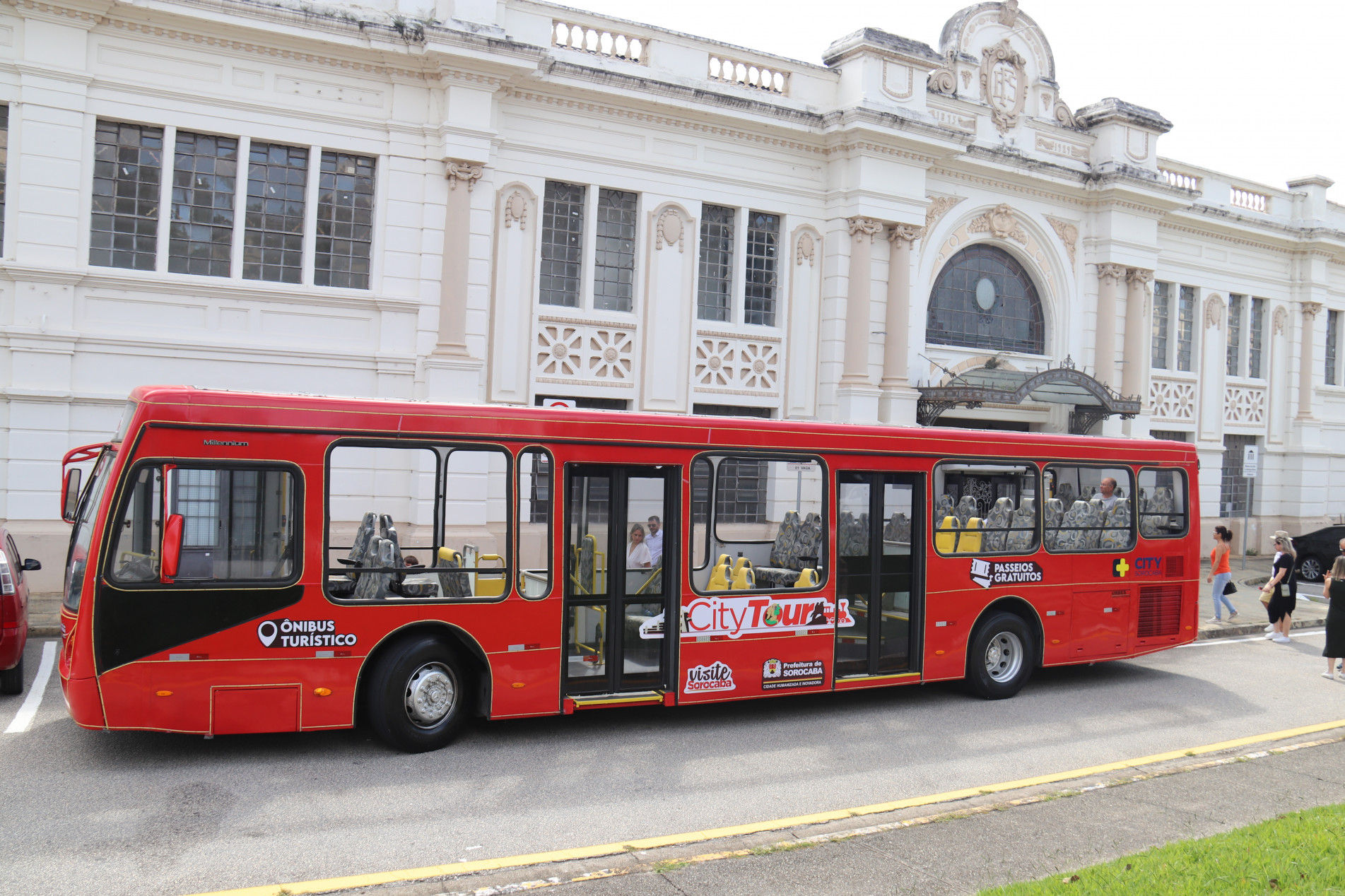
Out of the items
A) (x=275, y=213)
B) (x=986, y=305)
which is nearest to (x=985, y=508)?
(x=275, y=213)

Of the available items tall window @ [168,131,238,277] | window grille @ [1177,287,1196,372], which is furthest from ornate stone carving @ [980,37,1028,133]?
tall window @ [168,131,238,277]

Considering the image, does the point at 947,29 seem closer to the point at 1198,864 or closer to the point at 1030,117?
the point at 1030,117

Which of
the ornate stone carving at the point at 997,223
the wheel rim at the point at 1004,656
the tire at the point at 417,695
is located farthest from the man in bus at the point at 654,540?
the ornate stone carving at the point at 997,223

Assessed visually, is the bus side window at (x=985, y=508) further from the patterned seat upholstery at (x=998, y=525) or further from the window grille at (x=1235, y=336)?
the window grille at (x=1235, y=336)

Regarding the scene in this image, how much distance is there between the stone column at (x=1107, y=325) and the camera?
78.0 feet

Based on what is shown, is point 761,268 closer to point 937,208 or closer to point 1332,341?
point 937,208

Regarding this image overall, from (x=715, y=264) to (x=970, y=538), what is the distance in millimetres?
10100

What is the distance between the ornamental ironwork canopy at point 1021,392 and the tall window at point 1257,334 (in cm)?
764

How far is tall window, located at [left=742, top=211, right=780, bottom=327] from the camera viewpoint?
19.9 metres

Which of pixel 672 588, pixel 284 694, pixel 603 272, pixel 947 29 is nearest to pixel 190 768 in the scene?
pixel 284 694

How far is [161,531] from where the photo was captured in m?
7.44

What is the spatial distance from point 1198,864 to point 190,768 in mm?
6656

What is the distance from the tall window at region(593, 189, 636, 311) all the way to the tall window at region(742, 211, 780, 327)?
244 centimetres

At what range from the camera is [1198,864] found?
5.81 m
